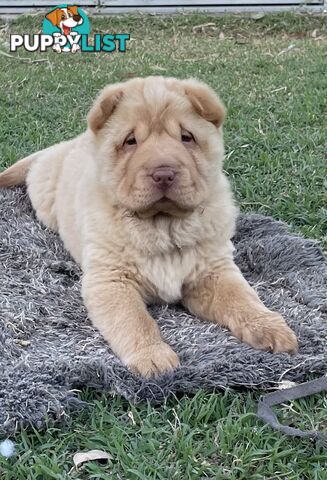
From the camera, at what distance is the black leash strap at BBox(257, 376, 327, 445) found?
2.05 metres

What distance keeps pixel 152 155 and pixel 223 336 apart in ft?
2.39

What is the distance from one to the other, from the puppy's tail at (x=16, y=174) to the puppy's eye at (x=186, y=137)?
1.68 m

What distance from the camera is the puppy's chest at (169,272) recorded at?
2.81 m

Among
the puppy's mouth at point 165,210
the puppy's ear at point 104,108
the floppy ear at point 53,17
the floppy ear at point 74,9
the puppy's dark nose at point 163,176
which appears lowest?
the floppy ear at point 74,9

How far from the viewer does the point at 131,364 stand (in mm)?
2375

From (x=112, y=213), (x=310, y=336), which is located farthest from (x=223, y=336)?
(x=112, y=213)

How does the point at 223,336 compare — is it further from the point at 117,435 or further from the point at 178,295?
the point at 117,435

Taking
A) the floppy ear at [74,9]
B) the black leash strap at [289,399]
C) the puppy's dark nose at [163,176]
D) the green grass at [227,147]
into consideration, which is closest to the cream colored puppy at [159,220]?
the puppy's dark nose at [163,176]

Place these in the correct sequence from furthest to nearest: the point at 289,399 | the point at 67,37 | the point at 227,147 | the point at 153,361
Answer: the point at 67,37, the point at 227,147, the point at 153,361, the point at 289,399

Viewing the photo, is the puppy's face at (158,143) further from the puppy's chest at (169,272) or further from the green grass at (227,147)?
the green grass at (227,147)

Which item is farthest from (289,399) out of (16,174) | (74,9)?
(74,9)

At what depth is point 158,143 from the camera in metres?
2.64

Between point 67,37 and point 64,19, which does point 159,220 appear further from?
point 64,19

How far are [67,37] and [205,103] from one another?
5623 mm
